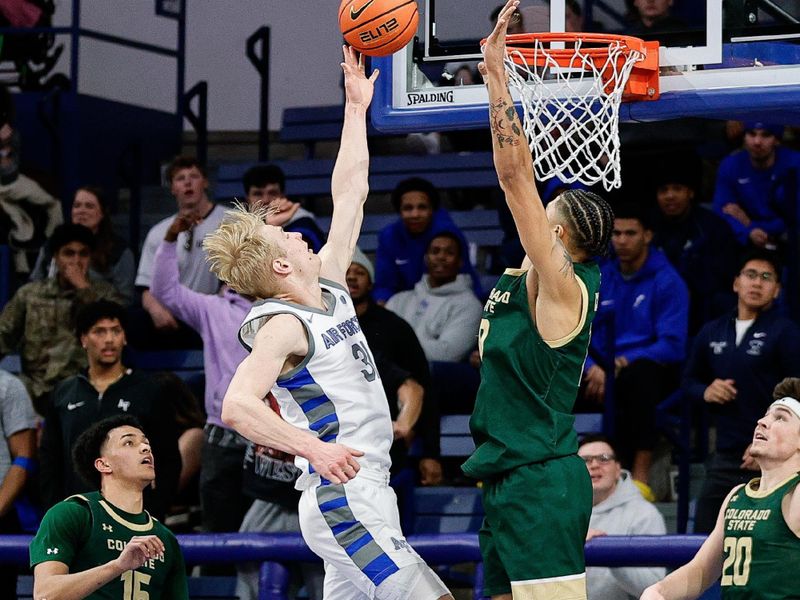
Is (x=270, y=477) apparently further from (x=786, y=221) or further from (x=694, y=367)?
(x=786, y=221)

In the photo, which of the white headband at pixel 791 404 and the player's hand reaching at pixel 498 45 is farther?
the white headband at pixel 791 404

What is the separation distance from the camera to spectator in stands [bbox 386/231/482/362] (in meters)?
9.59

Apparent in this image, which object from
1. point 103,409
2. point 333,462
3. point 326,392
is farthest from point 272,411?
point 103,409

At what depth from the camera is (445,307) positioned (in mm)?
9641

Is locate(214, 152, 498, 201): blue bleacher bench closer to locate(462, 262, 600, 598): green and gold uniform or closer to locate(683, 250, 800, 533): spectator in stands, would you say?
locate(683, 250, 800, 533): spectator in stands

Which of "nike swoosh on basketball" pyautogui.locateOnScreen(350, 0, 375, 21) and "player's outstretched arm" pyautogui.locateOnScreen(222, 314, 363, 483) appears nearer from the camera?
"player's outstretched arm" pyautogui.locateOnScreen(222, 314, 363, 483)

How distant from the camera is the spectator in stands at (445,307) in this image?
9.59 m

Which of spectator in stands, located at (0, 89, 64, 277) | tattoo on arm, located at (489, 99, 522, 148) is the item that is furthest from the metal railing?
spectator in stands, located at (0, 89, 64, 277)

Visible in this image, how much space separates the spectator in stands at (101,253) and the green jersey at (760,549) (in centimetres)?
546

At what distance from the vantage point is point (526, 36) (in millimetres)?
6488

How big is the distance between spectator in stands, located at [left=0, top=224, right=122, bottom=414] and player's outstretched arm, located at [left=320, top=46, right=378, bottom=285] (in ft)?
13.4

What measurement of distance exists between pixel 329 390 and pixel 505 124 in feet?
3.47

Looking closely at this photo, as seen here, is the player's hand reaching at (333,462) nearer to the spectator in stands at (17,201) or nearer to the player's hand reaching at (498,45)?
the player's hand reaching at (498,45)

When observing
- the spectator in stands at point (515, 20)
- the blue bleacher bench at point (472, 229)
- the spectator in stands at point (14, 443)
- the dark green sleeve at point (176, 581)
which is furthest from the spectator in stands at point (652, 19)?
the blue bleacher bench at point (472, 229)
